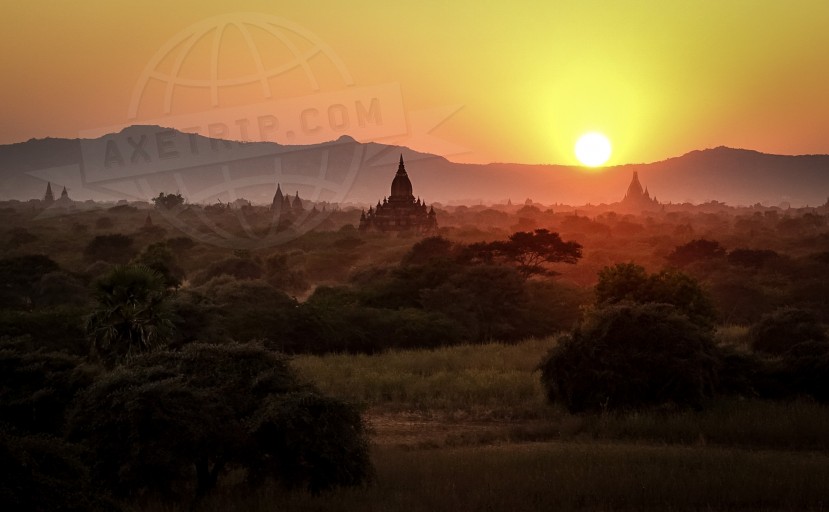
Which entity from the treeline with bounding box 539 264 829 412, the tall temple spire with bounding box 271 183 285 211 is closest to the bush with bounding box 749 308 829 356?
the treeline with bounding box 539 264 829 412

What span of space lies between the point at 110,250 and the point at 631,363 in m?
53.6

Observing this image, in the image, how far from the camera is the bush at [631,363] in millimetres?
19297

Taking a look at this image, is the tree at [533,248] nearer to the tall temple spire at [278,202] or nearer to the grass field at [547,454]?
the grass field at [547,454]

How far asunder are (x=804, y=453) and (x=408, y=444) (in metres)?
8.07

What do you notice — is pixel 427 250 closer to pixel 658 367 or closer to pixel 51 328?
pixel 51 328

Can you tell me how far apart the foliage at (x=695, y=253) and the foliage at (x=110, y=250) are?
4255 cm

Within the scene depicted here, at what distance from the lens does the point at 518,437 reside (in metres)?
17.7

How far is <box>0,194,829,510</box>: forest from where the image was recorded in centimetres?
1192

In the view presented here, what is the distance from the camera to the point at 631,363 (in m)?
19.9

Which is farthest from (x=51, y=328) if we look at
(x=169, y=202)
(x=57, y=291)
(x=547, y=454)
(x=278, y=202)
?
(x=169, y=202)

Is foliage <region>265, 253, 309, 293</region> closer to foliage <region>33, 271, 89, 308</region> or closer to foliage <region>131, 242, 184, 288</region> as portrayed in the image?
foliage <region>131, 242, 184, 288</region>

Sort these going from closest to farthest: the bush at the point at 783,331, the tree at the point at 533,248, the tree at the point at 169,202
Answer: the bush at the point at 783,331
the tree at the point at 533,248
the tree at the point at 169,202

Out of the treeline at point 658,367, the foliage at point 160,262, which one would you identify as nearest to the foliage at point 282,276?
the foliage at point 160,262

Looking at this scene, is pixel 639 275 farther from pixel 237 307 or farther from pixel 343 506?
pixel 343 506
